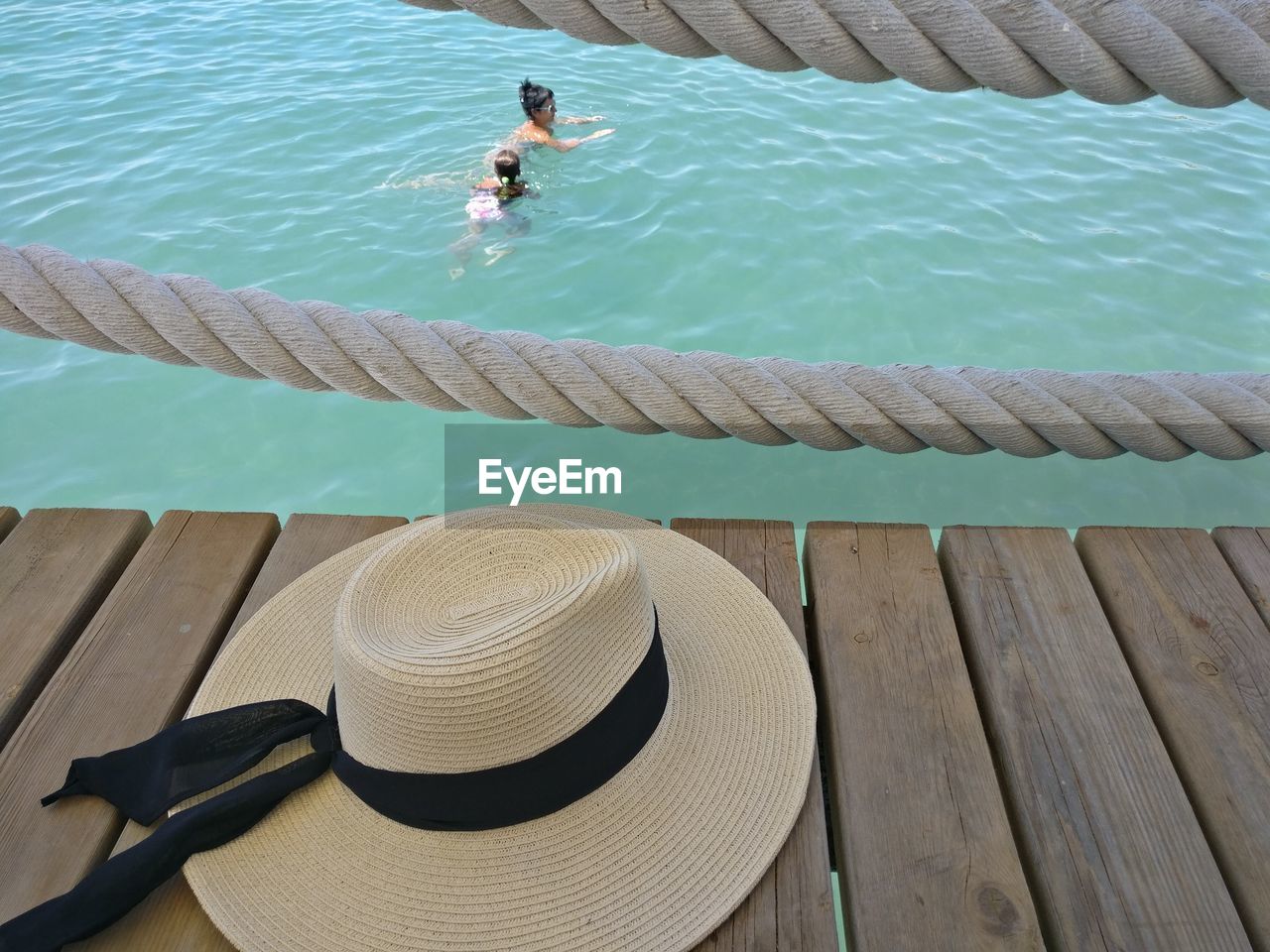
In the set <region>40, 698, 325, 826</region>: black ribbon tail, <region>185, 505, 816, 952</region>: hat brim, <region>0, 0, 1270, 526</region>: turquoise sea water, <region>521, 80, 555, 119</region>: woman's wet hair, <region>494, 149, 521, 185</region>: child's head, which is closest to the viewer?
<region>185, 505, 816, 952</region>: hat brim

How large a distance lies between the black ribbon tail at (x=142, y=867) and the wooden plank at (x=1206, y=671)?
100cm

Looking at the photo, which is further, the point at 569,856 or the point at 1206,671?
the point at 1206,671

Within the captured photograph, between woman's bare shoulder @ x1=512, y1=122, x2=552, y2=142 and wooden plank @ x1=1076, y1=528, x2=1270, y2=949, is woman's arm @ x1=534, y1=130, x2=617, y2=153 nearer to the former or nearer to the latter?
woman's bare shoulder @ x1=512, y1=122, x2=552, y2=142

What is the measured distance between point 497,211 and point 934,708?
13.4 feet

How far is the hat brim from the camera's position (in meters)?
1.01

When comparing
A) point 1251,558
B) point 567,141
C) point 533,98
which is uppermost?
point 1251,558

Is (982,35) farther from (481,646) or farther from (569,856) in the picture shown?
(569,856)

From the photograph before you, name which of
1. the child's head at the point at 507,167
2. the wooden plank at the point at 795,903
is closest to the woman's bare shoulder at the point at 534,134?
the child's head at the point at 507,167

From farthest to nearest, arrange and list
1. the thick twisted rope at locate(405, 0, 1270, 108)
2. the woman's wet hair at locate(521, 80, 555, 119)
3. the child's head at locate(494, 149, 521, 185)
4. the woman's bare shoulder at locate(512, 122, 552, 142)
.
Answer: the woman's bare shoulder at locate(512, 122, 552, 142)
the woman's wet hair at locate(521, 80, 555, 119)
the child's head at locate(494, 149, 521, 185)
the thick twisted rope at locate(405, 0, 1270, 108)

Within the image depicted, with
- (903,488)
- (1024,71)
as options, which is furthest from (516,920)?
(903,488)

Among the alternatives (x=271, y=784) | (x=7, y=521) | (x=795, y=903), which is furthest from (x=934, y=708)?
(x=7, y=521)

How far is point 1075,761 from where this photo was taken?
1.25 m

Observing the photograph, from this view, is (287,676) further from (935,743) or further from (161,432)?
(161,432)

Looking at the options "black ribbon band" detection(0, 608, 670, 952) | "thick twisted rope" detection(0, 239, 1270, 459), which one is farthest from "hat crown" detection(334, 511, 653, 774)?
"thick twisted rope" detection(0, 239, 1270, 459)
